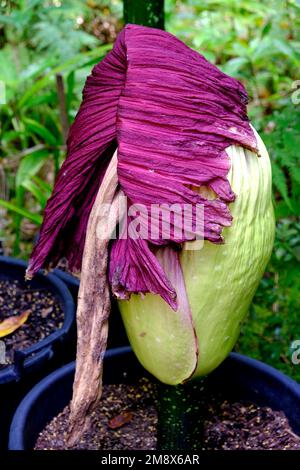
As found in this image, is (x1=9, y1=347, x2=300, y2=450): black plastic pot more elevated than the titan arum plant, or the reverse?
the titan arum plant

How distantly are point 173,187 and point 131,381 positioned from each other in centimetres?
54

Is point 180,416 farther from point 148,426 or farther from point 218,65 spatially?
point 218,65

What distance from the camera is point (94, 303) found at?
748 millimetres

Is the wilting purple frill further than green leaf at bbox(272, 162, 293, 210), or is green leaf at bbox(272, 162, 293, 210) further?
green leaf at bbox(272, 162, 293, 210)

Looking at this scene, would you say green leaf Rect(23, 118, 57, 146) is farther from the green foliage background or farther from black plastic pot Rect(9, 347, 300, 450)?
black plastic pot Rect(9, 347, 300, 450)

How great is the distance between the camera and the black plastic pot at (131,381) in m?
0.93

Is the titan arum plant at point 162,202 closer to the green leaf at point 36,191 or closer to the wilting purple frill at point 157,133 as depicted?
the wilting purple frill at point 157,133

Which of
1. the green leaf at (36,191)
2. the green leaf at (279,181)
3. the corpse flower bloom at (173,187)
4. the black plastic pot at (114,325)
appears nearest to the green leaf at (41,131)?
the green leaf at (36,191)

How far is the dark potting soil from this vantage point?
47.5 inches

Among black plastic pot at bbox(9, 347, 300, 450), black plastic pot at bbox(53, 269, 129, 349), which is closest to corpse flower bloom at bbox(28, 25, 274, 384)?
black plastic pot at bbox(9, 347, 300, 450)

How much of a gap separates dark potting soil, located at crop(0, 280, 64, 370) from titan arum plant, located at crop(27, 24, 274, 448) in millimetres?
430

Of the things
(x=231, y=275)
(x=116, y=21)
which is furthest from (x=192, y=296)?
(x=116, y=21)

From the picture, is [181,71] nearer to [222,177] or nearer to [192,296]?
[222,177]

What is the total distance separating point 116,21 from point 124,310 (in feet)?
7.33
